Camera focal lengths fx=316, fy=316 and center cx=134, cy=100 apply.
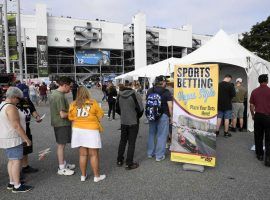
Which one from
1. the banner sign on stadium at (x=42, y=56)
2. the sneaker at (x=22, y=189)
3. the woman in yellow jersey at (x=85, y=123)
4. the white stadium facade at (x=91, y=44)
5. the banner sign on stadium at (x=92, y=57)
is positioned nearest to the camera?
the sneaker at (x=22, y=189)

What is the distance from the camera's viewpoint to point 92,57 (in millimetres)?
72000

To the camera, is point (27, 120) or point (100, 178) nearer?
point (100, 178)

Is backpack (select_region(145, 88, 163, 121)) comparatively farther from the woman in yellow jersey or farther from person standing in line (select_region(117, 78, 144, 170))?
the woman in yellow jersey

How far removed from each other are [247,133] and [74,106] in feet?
20.5

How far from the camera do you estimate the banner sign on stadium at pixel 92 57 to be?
2790 inches

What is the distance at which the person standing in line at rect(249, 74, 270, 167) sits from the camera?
6.13 meters

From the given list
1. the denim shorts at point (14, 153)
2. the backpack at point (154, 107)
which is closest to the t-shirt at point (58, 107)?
the denim shorts at point (14, 153)

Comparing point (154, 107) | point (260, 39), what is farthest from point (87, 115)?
point (260, 39)

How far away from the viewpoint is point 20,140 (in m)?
4.84

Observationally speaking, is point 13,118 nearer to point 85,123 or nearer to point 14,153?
point 14,153

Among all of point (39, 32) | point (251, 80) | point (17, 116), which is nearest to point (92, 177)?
point (17, 116)

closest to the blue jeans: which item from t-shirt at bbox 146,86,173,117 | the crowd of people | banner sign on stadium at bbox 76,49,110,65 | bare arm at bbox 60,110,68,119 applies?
the crowd of people

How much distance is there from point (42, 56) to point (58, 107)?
60069 mm

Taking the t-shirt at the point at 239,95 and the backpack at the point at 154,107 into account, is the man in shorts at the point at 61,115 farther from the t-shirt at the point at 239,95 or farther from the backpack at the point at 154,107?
the t-shirt at the point at 239,95
